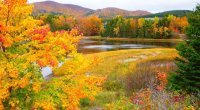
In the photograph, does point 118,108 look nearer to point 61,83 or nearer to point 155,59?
point 61,83

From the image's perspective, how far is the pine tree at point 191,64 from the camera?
85.1ft

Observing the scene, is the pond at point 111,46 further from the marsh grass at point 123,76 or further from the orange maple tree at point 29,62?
the orange maple tree at point 29,62

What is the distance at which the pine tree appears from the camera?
25938 millimetres

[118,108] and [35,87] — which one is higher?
[35,87]

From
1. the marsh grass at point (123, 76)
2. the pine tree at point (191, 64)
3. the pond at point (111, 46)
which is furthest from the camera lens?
the pond at point (111, 46)

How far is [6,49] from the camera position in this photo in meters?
18.9

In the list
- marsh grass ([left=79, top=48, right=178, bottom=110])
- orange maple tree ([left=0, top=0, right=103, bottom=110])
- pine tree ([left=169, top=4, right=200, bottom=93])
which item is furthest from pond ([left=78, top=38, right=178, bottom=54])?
orange maple tree ([left=0, top=0, right=103, bottom=110])

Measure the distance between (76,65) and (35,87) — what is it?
339 centimetres

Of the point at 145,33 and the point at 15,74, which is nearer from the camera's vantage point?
the point at 15,74

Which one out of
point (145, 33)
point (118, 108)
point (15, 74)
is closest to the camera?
point (15, 74)

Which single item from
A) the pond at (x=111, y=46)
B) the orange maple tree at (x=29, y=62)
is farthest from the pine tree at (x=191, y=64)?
the pond at (x=111, y=46)

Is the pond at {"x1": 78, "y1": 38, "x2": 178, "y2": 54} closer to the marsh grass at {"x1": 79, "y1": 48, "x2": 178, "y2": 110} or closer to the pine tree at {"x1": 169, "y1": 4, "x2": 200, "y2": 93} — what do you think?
the marsh grass at {"x1": 79, "y1": 48, "x2": 178, "y2": 110}

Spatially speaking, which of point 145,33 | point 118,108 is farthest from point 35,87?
point 145,33

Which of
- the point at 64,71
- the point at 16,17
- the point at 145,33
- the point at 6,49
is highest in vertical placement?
the point at 16,17
